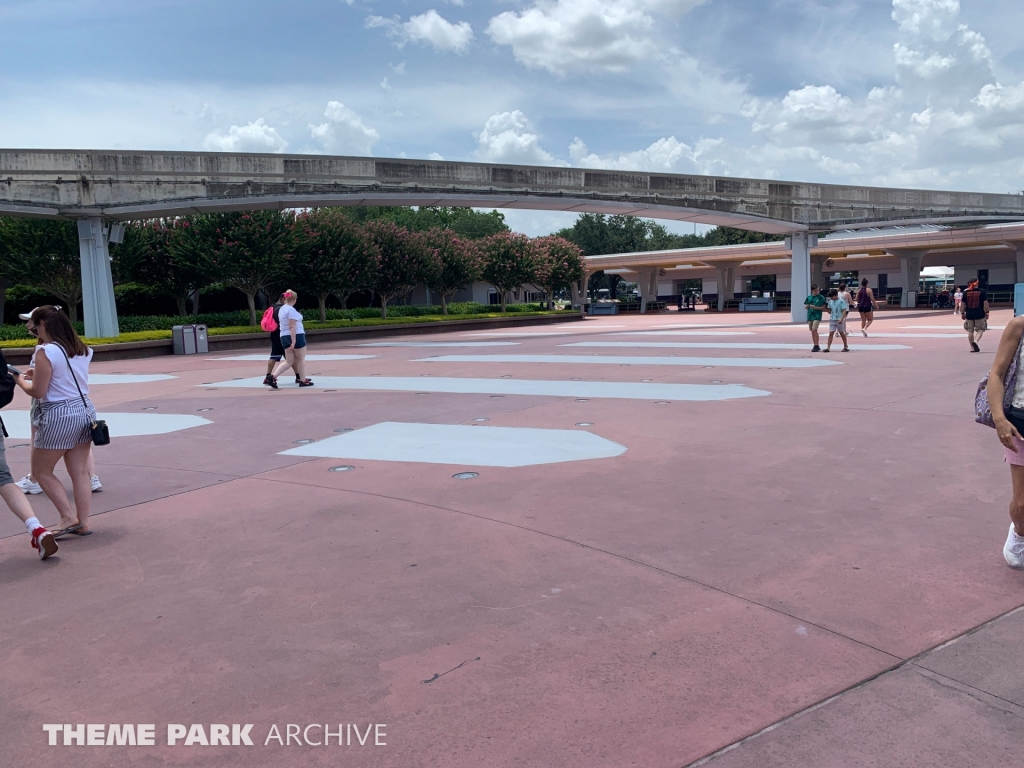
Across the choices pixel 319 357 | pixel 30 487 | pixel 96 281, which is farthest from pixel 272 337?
pixel 96 281

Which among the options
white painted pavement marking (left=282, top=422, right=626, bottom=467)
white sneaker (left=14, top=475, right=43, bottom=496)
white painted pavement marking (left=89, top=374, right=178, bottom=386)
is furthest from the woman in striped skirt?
white painted pavement marking (left=89, top=374, right=178, bottom=386)

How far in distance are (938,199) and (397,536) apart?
115 ft

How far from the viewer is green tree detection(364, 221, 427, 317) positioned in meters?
35.4

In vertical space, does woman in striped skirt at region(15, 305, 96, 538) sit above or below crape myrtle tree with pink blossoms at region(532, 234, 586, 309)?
below

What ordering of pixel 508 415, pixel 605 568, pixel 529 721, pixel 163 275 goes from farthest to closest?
pixel 163 275 → pixel 508 415 → pixel 605 568 → pixel 529 721

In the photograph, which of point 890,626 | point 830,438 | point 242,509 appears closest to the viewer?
point 890,626

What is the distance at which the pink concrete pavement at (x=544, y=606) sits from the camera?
314cm

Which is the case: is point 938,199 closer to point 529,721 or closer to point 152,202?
point 152,202

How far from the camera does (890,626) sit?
3957 mm

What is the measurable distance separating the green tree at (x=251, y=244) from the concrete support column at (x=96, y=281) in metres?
3.75

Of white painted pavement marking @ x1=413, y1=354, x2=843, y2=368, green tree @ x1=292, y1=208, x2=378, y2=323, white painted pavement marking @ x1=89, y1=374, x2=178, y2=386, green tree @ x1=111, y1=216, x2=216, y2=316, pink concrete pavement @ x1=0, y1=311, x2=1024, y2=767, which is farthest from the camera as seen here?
green tree @ x1=292, y1=208, x2=378, y2=323

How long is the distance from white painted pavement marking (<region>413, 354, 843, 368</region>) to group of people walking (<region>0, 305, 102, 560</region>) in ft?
38.8

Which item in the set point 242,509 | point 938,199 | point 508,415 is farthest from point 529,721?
point 938,199

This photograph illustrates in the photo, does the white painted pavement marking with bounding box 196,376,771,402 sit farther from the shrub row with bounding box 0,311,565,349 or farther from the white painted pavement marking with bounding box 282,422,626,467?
the shrub row with bounding box 0,311,565,349
